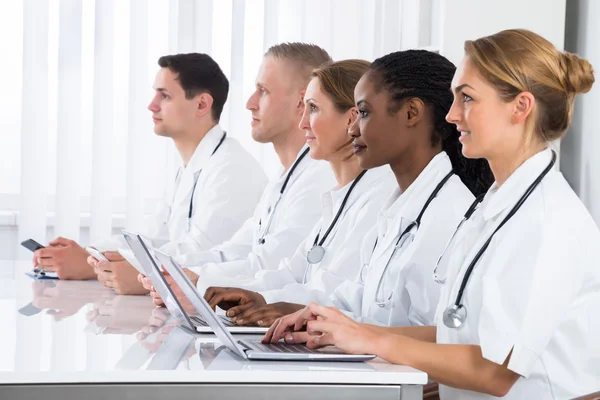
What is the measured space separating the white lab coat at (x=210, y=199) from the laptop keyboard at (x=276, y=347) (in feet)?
5.01

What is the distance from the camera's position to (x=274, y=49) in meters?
3.18

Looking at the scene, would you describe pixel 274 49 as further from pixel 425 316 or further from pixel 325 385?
pixel 325 385

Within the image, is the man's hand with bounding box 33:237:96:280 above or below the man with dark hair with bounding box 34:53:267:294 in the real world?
below

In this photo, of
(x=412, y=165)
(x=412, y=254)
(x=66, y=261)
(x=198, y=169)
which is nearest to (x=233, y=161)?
(x=198, y=169)

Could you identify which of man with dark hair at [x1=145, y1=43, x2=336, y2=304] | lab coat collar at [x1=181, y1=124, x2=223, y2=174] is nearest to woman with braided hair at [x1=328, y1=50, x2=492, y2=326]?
man with dark hair at [x1=145, y1=43, x2=336, y2=304]

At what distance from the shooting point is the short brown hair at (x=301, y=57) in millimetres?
3129

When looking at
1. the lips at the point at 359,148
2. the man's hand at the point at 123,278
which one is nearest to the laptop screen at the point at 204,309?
the lips at the point at 359,148

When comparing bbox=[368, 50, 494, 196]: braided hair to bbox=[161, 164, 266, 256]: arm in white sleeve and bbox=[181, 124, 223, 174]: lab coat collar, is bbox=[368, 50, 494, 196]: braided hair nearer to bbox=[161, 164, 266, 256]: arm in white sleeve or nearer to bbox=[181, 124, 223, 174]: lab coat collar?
bbox=[161, 164, 266, 256]: arm in white sleeve

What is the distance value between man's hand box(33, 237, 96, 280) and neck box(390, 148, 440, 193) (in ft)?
3.46

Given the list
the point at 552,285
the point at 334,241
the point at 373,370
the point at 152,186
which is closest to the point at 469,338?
the point at 552,285

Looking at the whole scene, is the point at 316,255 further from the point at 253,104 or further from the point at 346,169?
the point at 253,104

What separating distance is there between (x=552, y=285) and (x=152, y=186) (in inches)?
127

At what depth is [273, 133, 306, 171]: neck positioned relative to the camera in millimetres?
3057

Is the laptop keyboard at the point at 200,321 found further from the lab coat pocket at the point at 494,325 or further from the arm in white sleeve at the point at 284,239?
the arm in white sleeve at the point at 284,239
